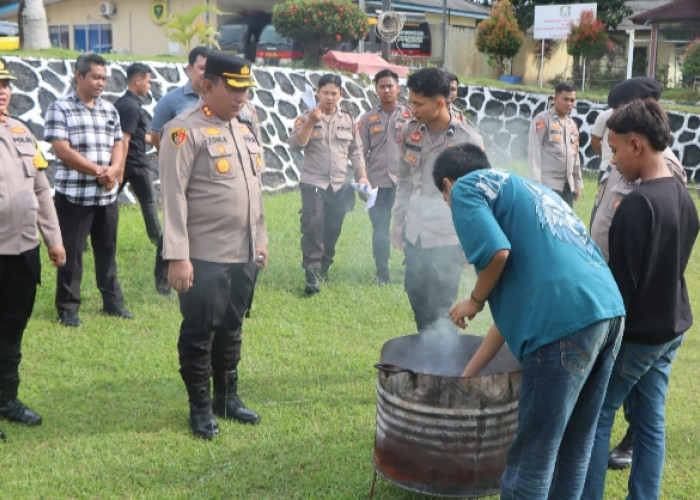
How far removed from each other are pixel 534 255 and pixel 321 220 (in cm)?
537

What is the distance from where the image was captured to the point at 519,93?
17.2 metres

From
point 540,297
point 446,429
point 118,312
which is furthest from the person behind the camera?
point 118,312

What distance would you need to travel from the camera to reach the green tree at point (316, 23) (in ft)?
51.1

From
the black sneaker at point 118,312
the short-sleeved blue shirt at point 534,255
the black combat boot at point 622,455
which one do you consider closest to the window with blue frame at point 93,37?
the black sneaker at point 118,312

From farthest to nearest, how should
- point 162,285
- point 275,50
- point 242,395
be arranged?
point 275,50
point 162,285
point 242,395

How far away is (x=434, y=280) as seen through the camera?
195 inches

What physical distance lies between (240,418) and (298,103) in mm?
9451

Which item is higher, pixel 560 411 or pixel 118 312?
pixel 560 411

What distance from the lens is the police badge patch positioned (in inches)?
165

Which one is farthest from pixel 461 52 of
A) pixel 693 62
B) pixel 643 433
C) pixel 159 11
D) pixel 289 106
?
pixel 643 433

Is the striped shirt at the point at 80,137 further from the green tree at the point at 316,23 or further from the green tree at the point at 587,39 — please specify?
the green tree at the point at 587,39

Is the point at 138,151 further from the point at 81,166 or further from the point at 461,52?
the point at 461,52

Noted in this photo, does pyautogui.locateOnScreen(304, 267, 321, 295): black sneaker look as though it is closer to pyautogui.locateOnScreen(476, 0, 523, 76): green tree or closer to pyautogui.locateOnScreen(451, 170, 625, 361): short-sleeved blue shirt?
pyautogui.locateOnScreen(451, 170, 625, 361): short-sleeved blue shirt

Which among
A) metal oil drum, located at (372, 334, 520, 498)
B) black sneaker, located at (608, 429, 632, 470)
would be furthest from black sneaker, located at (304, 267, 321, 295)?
metal oil drum, located at (372, 334, 520, 498)
